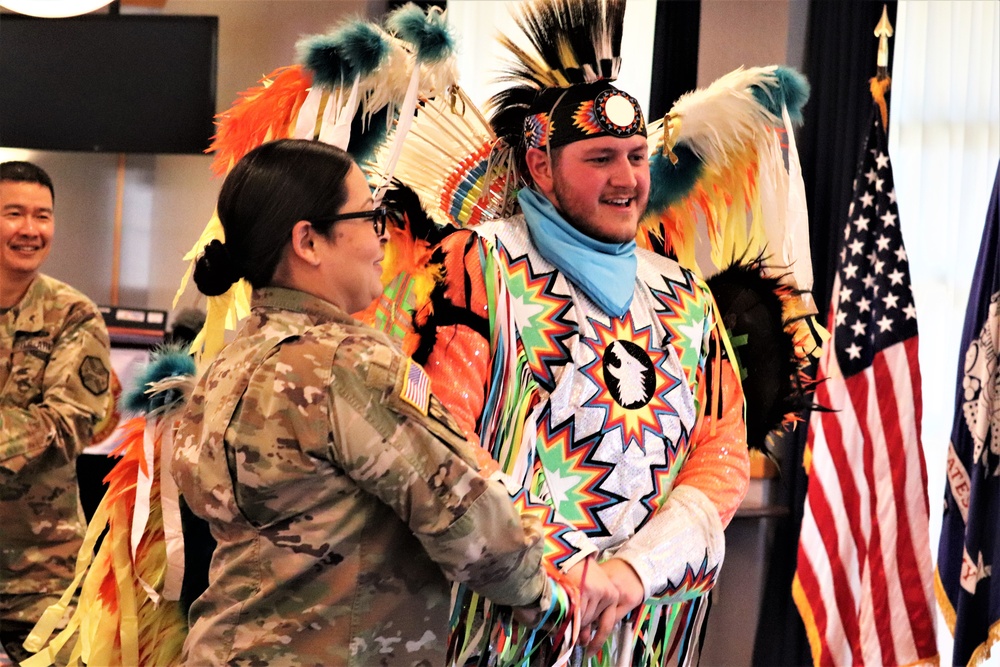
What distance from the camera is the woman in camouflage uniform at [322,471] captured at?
128 cm

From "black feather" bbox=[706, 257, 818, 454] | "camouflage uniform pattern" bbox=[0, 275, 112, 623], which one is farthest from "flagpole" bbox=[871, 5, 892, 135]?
"camouflage uniform pattern" bbox=[0, 275, 112, 623]

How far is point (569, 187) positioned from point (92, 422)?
155cm

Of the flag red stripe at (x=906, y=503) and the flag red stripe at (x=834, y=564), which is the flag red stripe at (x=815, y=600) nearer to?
the flag red stripe at (x=834, y=564)

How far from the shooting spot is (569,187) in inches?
78.0

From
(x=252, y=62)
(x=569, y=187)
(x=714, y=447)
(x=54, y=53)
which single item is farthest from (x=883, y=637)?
(x=54, y=53)

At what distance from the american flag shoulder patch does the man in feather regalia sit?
372 mm

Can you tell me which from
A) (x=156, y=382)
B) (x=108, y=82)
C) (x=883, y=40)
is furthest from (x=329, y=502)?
(x=108, y=82)

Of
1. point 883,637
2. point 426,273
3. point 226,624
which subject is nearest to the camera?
point 226,624

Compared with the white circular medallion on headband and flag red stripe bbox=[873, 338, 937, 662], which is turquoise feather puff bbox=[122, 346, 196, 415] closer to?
the white circular medallion on headband

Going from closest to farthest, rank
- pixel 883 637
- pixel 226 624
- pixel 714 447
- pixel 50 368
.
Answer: pixel 226 624 < pixel 714 447 < pixel 50 368 < pixel 883 637

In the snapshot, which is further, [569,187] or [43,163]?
[43,163]

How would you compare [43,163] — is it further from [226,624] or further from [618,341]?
[226,624]

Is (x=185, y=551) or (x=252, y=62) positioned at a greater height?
(x=252, y=62)

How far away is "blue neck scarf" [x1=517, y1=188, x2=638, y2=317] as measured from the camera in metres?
1.93
